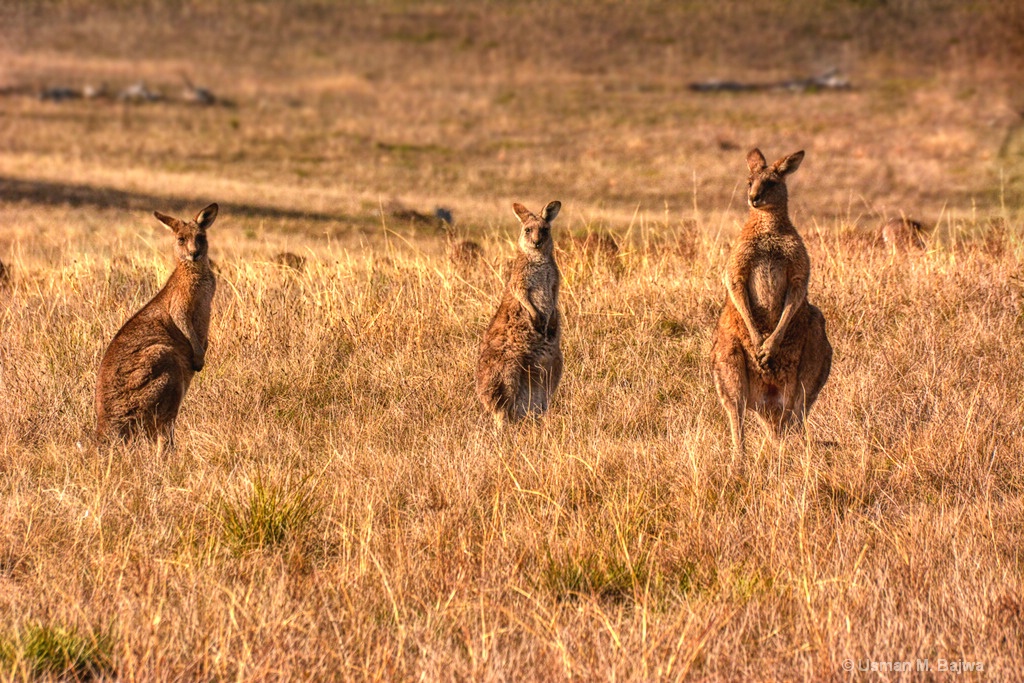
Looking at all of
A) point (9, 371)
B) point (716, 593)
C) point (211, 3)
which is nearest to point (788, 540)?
point (716, 593)

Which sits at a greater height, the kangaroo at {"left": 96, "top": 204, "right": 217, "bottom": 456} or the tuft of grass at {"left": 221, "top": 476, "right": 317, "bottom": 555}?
the kangaroo at {"left": 96, "top": 204, "right": 217, "bottom": 456}

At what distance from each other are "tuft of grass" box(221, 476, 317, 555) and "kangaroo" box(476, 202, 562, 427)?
1659 mm

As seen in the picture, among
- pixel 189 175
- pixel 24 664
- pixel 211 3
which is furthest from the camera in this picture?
pixel 211 3

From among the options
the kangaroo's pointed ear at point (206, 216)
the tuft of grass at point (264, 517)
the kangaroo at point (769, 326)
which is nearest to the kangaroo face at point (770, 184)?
the kangaroo at point (769, 326)

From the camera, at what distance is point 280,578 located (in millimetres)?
4199

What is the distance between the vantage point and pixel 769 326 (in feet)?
19.8

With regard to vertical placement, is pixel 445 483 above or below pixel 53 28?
below

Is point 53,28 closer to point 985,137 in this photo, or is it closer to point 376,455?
point 985,137

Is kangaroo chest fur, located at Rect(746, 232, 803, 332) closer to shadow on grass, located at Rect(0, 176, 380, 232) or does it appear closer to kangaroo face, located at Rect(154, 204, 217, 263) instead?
kangaroo face, located at Rect(154, 204, 217, 263)

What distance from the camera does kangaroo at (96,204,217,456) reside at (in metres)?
5.84

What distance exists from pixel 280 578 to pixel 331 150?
22.8 m

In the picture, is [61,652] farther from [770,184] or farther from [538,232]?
[770,184]

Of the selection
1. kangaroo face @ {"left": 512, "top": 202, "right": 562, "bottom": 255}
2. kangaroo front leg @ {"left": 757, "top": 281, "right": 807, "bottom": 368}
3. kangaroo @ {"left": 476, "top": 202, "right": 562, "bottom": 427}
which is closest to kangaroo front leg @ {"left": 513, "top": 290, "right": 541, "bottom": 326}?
kangaroo @ {"left": 476, "top": 202, "right": 562, "bottom": 427}

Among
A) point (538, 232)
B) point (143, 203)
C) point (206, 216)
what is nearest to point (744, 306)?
point (538, 232)
